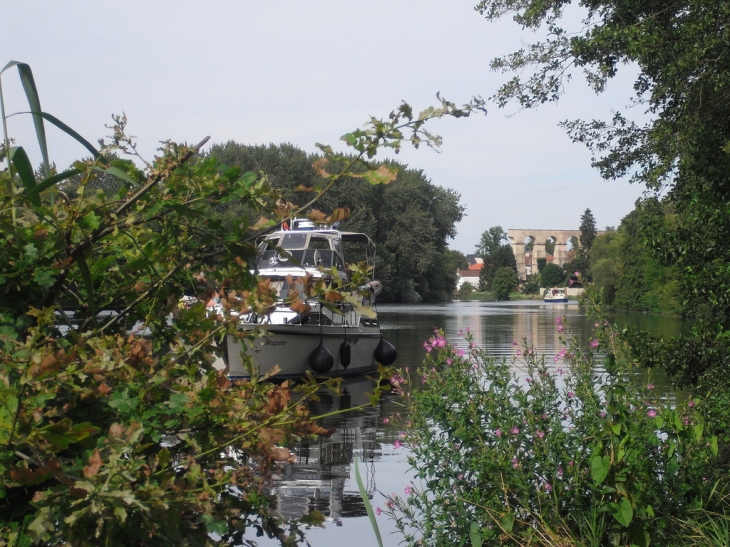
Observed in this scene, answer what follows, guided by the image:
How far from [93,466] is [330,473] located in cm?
807

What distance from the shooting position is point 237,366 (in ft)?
61.3

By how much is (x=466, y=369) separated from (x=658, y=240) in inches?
162

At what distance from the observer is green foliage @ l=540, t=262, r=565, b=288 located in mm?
148750

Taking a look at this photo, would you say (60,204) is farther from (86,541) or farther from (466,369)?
(466,369)

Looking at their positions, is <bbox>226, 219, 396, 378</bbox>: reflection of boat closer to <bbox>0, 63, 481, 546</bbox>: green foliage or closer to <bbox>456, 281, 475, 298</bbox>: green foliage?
<bbox>0, 63, 481, 546</bbox>: green foliage

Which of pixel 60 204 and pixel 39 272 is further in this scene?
pixel 60 204

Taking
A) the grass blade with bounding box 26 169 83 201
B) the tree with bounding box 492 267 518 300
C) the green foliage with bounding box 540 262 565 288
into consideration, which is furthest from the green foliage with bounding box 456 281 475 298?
the grass blade with bounding box 26 169 83 201

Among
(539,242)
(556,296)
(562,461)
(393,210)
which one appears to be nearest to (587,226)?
(539,242)

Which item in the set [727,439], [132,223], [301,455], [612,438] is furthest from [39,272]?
[301,455]

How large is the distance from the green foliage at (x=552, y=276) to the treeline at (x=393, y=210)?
71.4 meters

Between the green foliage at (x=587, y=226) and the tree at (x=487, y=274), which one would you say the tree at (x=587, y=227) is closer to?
the green foliage at (x=587, y=226)

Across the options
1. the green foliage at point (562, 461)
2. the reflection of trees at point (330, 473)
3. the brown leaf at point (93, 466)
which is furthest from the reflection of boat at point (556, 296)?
the brown leaf at point (93, 466)

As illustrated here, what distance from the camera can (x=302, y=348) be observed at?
19.7 metres

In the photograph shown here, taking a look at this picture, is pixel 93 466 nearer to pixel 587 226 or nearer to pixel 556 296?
pixel 556 296
